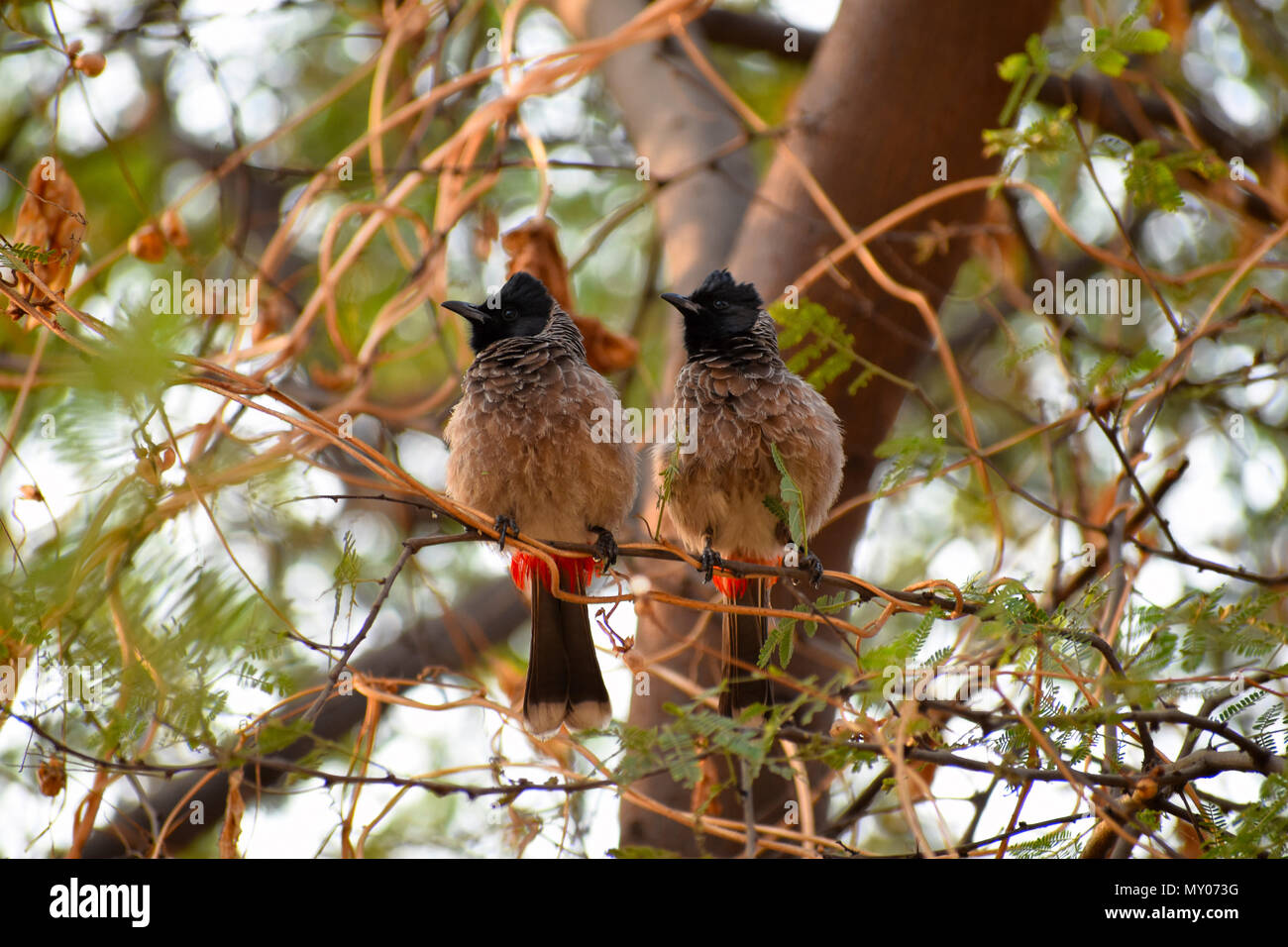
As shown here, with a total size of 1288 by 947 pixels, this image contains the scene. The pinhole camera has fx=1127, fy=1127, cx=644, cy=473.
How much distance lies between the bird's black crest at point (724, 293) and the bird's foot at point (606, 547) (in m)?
0.71

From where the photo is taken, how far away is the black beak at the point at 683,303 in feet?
10.2

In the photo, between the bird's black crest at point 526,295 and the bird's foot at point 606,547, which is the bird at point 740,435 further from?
the bird's black crest at point 526,295

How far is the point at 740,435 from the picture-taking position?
3.14 metres

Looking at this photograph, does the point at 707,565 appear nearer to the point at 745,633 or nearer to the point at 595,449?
the point at 595,449

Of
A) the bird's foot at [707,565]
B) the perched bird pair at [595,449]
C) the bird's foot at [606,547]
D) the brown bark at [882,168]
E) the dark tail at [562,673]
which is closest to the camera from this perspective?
the bird's foot at [707,565]

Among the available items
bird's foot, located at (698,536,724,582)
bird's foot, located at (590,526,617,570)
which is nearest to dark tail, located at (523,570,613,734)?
bird's foot, located at (590,526,617,570)

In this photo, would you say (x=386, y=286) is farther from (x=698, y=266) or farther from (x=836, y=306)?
(x=836, y=306)

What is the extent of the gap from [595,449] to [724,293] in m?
0.57

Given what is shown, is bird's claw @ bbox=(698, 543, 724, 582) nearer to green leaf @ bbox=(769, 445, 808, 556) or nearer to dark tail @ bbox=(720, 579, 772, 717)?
green leaf @ bbox=(769, 445, 808, 556)

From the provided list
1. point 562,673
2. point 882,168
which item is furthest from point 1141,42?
point 562,673

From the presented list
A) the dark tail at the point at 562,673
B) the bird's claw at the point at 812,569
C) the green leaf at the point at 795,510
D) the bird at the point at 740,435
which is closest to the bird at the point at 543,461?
the dark tail at the point at 562,673

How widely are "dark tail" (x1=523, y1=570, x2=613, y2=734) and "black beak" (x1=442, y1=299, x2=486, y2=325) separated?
0.79m
